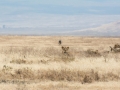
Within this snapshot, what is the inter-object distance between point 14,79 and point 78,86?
14.5ft

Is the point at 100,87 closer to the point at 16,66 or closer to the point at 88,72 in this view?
the point at 88,72

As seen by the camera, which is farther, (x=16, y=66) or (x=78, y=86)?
(x=16, y=66)

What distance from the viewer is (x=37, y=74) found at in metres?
20.9

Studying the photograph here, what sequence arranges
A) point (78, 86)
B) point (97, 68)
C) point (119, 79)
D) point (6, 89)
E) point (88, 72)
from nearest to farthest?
point (6, 89), point (78, 86), point (119, 79), point (88, 72), point (97, 68)

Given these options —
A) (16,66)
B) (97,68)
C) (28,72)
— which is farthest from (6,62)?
(97,68)

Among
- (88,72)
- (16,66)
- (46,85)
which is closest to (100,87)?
(46,85)

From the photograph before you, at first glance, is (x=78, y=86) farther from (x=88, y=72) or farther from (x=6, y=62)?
(x=6, y=62)

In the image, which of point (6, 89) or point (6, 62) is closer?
point (6, 89)

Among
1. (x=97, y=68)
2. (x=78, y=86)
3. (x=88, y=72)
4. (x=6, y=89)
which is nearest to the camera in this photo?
(x=6, y=89)

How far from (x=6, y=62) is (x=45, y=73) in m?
5.84

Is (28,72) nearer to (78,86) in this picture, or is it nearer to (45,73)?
(45,73)

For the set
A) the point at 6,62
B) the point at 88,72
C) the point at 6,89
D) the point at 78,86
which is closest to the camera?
the point at 6,89

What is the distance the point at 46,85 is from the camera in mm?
17359

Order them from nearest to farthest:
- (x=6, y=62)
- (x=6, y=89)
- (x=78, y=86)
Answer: (x=6, y=89), (x=78, y=86), (x=6, y=62)
